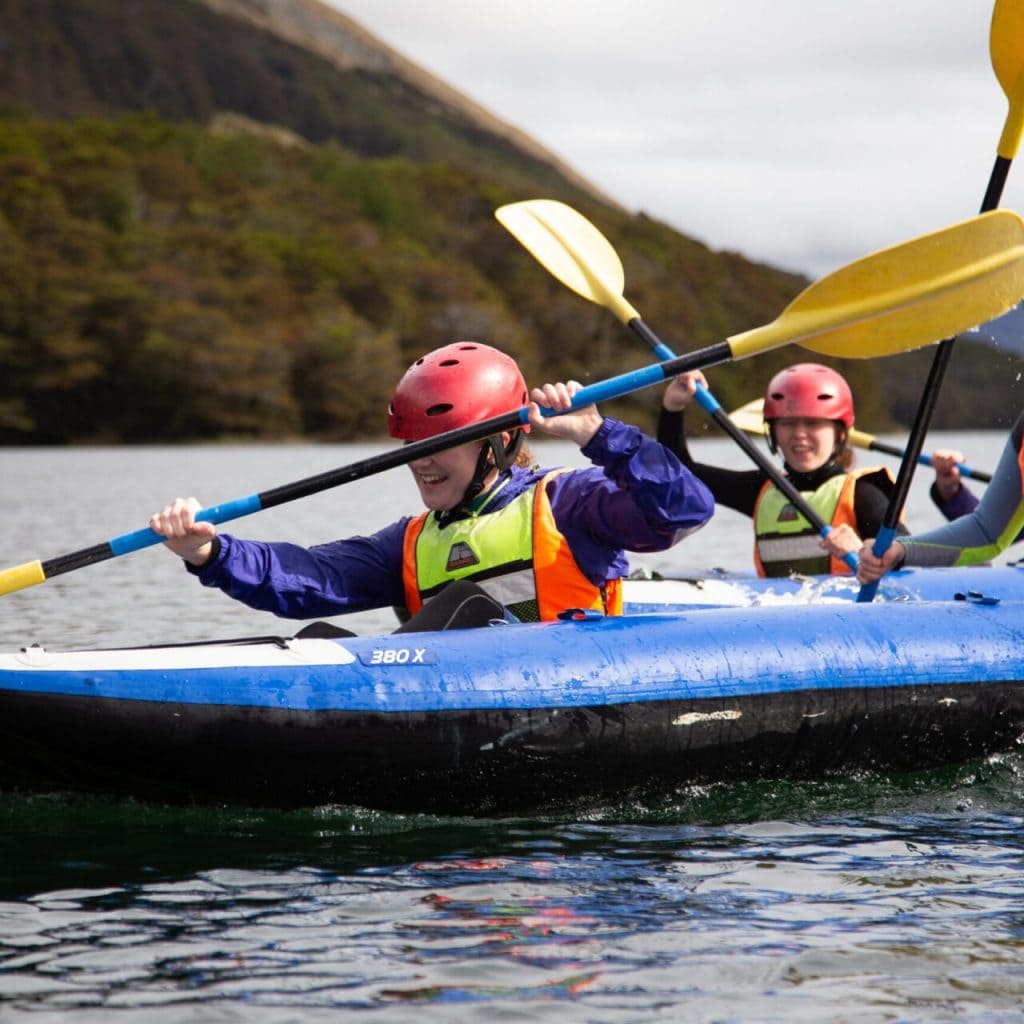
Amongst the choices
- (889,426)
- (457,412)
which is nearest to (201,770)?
(457,412)

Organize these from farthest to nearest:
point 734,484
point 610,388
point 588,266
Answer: point 734,484 < point 588,266 < point 610,388

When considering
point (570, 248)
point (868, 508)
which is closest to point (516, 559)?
point (570, 248)

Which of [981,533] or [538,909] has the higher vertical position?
[981,533]

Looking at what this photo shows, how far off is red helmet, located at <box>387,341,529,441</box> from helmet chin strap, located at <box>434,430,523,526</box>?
0.29ft

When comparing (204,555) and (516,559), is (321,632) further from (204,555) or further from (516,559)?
(516,559)

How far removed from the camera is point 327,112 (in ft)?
554

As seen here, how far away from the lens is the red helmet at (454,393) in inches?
205

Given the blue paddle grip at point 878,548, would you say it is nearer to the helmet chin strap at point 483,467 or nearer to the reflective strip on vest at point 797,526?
the reflective strip on vest at point 797,526

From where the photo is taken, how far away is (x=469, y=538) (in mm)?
5086

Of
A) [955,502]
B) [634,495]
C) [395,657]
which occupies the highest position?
[634,495]

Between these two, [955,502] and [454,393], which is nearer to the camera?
[454,393]

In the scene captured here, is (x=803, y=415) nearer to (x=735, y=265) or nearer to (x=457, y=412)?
(x=457, y=412)

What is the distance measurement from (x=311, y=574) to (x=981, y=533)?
7.99 ft

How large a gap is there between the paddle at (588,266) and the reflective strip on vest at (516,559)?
2301mm
